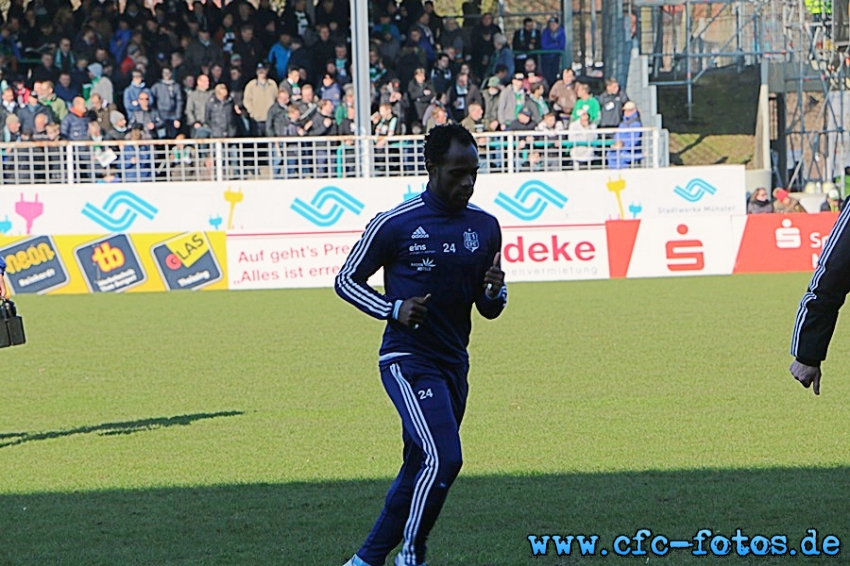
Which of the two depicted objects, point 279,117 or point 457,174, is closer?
point 457,174

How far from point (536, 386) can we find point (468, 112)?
16905mm

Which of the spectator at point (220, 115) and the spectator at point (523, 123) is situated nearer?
the spectator at point (220, 115)

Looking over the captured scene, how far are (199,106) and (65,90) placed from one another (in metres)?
2.93

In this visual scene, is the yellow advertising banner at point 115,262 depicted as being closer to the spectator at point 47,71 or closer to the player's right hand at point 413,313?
the spectator at point 47,71

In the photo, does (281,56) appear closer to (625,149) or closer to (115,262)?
(115,262)

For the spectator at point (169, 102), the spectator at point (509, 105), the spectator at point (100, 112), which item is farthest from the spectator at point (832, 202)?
the spectator at point (100, 112)

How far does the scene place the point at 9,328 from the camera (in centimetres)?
885

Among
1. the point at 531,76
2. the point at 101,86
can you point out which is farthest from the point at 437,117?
the point at 101,86

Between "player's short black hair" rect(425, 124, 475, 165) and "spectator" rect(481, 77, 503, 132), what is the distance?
2341cm

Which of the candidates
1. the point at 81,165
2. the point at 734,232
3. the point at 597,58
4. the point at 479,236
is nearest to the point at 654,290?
the point at 734,232

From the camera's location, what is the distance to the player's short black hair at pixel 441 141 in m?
5.56

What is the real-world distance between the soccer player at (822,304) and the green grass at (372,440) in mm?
1898

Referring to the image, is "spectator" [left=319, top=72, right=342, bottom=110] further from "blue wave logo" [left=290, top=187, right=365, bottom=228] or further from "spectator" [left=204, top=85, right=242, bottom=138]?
"blue wave logo" [left=290, top=187, right=365, bottom=228]

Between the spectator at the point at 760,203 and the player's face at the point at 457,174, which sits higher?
the player's face at the point at 457,174
